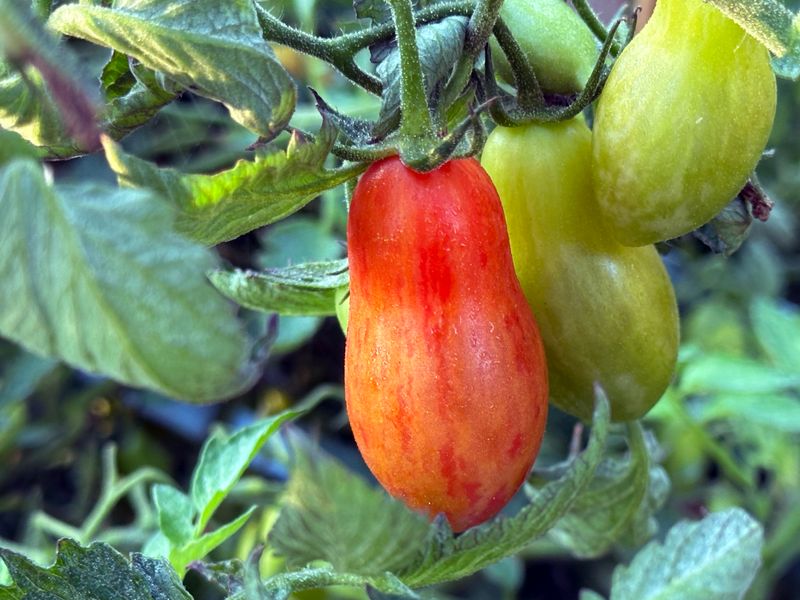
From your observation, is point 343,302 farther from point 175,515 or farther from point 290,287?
point 175,515

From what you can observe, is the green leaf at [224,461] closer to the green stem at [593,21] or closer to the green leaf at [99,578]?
the green leaf at [99,578]

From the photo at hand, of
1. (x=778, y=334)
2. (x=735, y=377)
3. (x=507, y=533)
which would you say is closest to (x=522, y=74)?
(x=507, y=533)

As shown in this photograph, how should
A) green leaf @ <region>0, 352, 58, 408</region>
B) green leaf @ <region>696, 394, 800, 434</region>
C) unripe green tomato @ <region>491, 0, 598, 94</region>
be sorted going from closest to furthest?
unripe green tomato @ <region>491, 0, 598, 94</region>, green leaf @ <region>696, 394, 800, 434</region>, green leaf @ <region>0, 352, 58, 408</region>

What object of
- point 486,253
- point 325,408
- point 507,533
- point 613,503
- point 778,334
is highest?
point 486,253

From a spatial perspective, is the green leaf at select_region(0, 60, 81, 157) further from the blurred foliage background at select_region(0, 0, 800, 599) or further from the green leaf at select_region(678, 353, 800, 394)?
the green leaf at select_region(678, 353, 800, 394)

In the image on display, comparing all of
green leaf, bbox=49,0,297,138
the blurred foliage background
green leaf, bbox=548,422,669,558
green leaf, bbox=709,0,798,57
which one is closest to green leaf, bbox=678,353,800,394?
the blurred foliage background

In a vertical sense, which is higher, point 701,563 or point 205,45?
point 205,45

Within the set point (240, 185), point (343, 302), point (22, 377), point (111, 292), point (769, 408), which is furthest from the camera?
point (22, 377)
